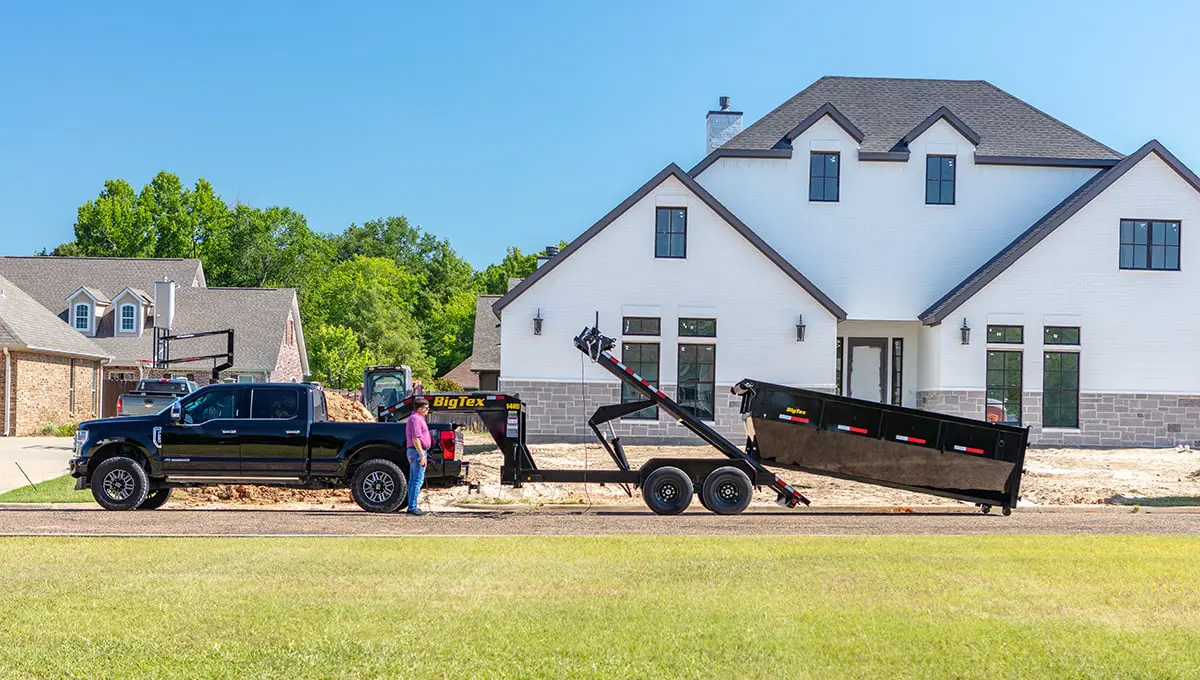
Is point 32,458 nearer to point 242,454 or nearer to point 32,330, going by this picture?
point 32,330

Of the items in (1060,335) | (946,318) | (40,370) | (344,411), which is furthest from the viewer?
(40,370)

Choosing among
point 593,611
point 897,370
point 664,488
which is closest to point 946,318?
point 897,370

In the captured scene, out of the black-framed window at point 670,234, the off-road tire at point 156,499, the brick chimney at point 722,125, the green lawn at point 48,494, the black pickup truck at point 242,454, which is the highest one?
the brick chimney at point 722,125

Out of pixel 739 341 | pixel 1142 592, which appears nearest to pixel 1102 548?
pixel 1142 592

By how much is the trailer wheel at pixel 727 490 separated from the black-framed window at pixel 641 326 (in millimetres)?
14071

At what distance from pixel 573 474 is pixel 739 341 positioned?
14416 mm

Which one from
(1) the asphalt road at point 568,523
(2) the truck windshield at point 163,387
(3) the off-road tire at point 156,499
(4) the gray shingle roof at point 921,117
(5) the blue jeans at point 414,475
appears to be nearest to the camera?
(1) the asphalt road at point 568,523

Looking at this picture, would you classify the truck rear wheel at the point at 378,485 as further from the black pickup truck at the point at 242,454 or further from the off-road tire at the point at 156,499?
the off-road tire at the point at 156,499

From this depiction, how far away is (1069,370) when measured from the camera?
105ft

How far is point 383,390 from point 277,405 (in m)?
22.3

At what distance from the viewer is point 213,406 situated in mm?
17781

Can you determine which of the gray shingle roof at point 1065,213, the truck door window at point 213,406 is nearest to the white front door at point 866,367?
the gray shingle roof at point 1065,213

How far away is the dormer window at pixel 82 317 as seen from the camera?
5091 centimetres

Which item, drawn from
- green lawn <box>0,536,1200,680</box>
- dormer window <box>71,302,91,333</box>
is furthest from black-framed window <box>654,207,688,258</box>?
dormer window <box>71,302,91,333</box>
